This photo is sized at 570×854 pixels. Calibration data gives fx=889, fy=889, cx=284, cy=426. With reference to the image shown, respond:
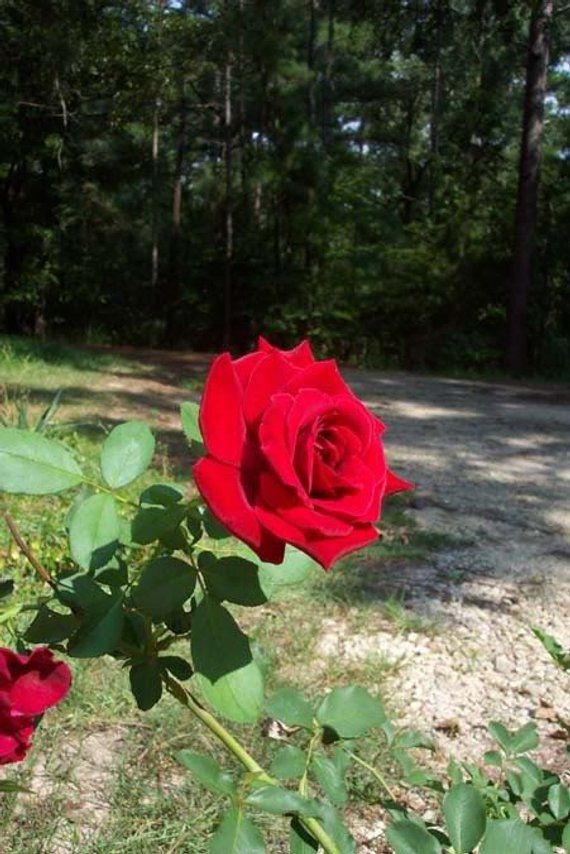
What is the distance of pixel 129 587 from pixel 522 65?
59.1ft

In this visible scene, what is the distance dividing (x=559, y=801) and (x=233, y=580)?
0.46 m

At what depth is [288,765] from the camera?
2.23ft

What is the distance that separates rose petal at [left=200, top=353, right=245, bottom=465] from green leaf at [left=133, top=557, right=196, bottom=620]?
15cm

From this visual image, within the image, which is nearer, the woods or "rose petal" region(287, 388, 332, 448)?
"rose petal" region(287, 388, 332, 448)

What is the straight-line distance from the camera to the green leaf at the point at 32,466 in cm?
59

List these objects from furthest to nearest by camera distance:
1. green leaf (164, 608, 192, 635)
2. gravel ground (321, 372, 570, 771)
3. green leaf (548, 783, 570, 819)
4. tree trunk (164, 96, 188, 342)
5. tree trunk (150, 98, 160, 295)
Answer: tree trunk (150, 98, 160, 295) < tree trunk (164, 96, 188, 342) < gravel ground (321, 372, 570, 771) < green leaf (548, 783, 570, 819) < green leaf (164, 608, 192, 635)

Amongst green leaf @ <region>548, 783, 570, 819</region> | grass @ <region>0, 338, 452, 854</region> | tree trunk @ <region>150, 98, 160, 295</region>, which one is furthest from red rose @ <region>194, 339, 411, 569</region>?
tree trunk @ <region>150, 98, 160, 295</region>

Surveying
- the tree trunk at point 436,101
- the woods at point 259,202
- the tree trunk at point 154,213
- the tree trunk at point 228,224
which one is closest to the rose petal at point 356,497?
the woods at point 259,202

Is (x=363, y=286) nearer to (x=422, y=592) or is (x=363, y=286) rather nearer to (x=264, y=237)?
(x=264, y=237)

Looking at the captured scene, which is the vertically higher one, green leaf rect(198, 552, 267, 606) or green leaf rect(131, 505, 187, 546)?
green leaf rect(131, 505, 187, 546)

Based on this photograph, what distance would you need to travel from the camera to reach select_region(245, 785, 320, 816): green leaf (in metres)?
0.57

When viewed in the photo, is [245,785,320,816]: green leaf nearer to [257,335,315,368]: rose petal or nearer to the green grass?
[257,335,315,368]: rose petal

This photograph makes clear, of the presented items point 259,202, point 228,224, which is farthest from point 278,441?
point 259,202

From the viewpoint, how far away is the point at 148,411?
5820mm
